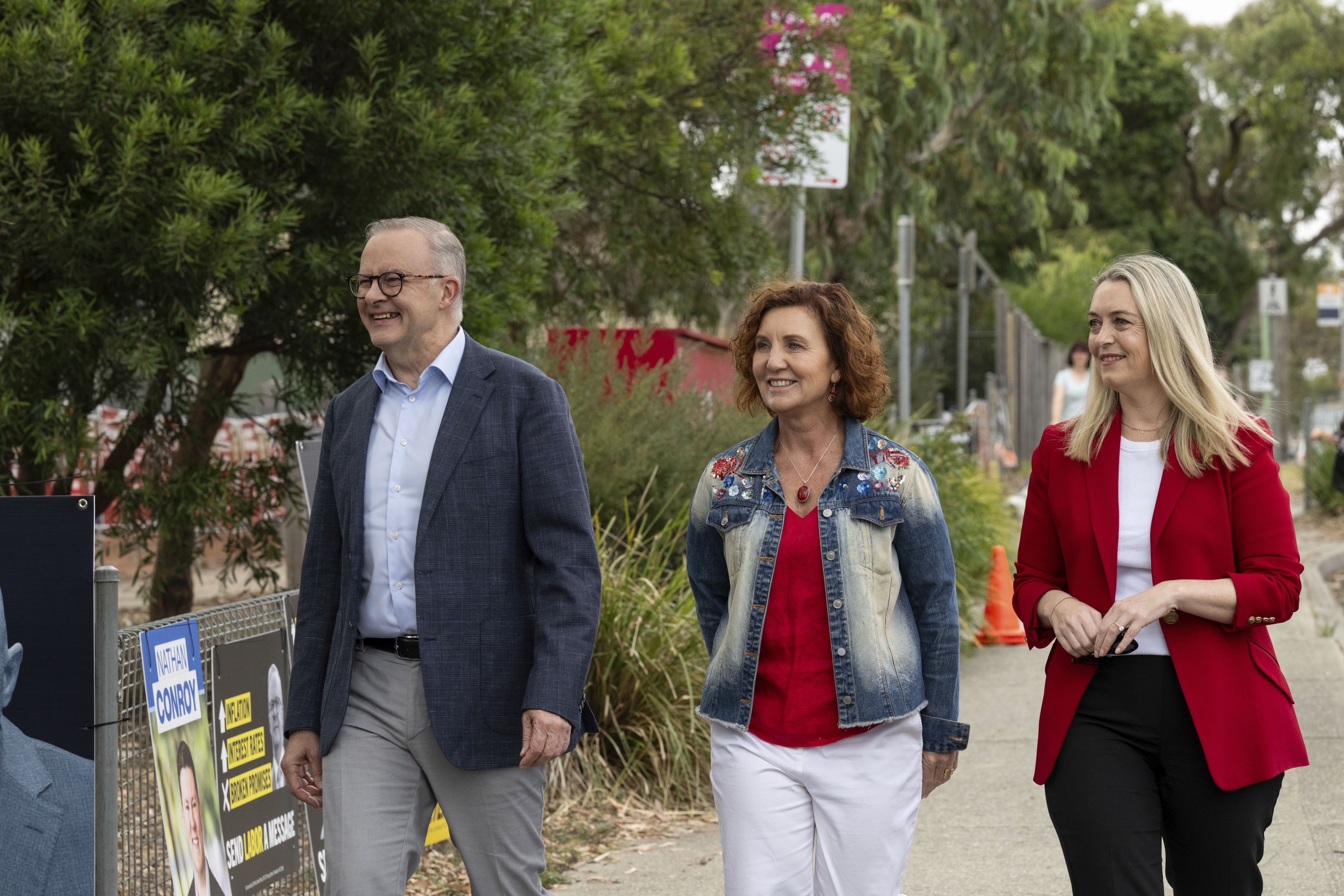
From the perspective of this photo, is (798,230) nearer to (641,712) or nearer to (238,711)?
(641,712)

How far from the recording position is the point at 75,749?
3531 millimetres

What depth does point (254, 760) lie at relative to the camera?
15.1 feet

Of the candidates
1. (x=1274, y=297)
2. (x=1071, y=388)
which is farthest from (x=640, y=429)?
(x=1274, y=297)

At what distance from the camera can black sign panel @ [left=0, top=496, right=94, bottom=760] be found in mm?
3494

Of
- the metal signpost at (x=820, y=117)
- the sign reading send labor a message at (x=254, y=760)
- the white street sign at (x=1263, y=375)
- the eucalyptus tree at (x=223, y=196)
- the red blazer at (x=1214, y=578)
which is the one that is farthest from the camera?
the white street sign at (x=1263, y=375)

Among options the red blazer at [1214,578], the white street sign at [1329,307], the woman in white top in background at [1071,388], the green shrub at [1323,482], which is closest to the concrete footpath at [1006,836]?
the red blazer at [1214,578]

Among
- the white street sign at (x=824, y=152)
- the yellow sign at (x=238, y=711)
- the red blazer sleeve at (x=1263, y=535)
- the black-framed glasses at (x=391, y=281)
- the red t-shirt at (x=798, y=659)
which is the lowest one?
the yellow sign at (x=238, y=711)

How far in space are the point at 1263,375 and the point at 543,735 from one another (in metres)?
21.9

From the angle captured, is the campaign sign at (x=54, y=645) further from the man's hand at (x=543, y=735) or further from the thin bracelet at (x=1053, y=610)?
the thin bracelet at (x=1053, y=610)

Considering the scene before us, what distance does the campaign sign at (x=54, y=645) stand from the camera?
11.2ft

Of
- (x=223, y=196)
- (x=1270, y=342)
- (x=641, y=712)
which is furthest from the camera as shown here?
(x=1270, y=342)

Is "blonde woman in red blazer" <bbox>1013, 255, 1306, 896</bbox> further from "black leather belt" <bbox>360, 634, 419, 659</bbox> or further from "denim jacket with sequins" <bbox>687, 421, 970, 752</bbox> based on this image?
"black leather belt" <bbox>360, 634, 419, 659</bbox>

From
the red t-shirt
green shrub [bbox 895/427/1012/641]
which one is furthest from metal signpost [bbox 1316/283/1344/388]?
the red t-shirt

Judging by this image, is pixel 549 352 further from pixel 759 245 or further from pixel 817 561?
pixel 817 561
